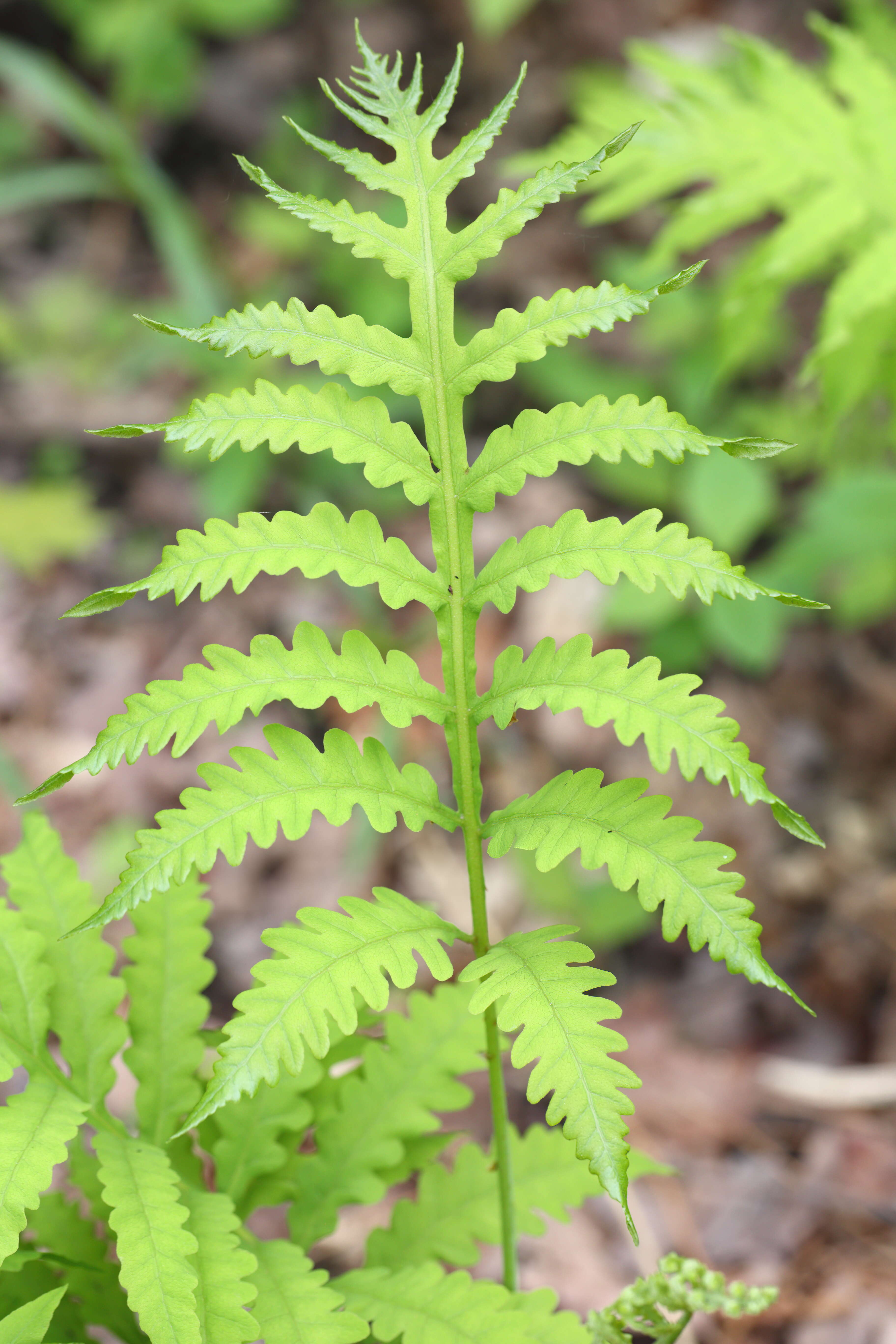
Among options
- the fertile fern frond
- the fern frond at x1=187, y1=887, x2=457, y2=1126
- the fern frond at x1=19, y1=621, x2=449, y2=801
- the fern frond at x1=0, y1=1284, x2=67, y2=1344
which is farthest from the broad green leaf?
the fern frond at x1=0, y1=1284, x2=67, y2=1344

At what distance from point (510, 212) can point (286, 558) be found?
1.49ft

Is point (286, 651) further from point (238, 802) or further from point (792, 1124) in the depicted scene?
point (792, 1124)

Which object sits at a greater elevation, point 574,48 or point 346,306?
point 574,48

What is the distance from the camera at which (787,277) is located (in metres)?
1.94

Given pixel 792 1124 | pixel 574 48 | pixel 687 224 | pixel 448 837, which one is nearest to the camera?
pixel 687 224

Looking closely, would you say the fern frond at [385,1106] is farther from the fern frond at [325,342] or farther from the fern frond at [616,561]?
the fern frond at [325,342]

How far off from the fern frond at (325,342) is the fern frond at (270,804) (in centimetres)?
40

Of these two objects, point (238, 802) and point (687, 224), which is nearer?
point (238, 802)

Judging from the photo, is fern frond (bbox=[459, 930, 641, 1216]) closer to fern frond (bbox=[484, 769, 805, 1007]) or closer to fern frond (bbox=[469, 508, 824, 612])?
fern frond (bbox=[484, 769, 805, 1007])

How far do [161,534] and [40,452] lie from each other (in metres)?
0.66

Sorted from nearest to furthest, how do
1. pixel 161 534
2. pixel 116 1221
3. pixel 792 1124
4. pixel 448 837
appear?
pixel 116 1221 → pixel 792 1124 → pixel 448 837 → pixel 161 534

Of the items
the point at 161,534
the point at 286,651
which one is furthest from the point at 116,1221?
the point at 161,534

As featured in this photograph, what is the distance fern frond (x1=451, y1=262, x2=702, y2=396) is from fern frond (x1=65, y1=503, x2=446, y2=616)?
0.67 ft

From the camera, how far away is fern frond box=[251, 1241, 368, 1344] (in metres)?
1.05
